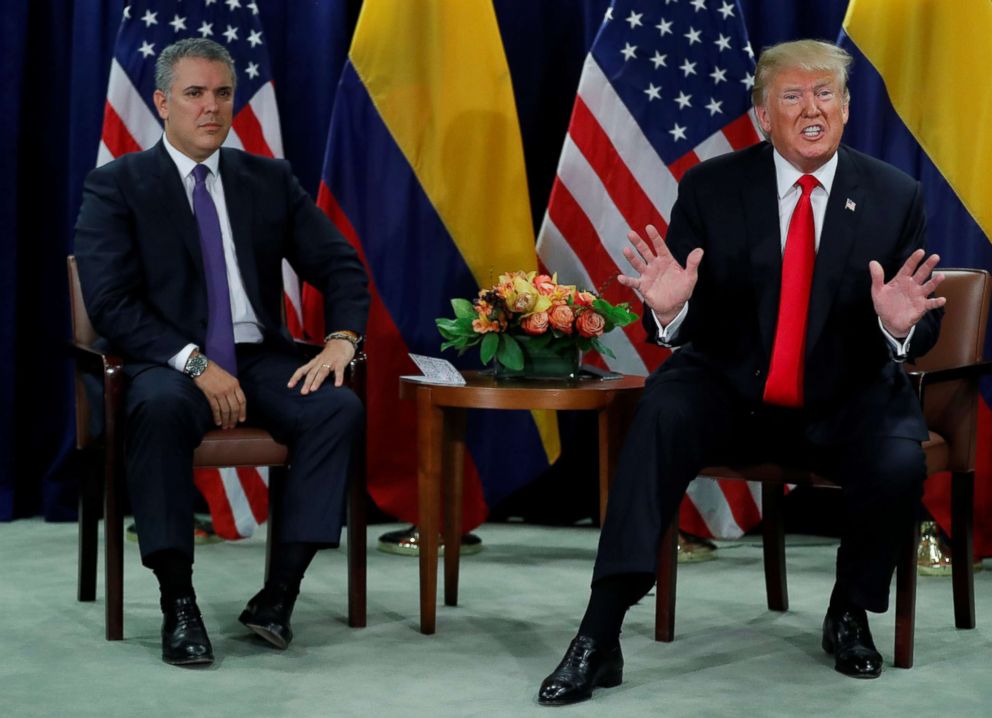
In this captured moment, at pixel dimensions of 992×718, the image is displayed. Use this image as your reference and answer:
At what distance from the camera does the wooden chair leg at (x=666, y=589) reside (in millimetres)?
3326

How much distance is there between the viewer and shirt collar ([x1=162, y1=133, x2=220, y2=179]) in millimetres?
3617

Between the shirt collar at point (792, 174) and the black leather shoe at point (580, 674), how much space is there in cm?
114

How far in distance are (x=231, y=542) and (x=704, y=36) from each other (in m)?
2.16

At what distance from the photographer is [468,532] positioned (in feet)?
14.8

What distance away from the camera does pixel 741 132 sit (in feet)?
14.5

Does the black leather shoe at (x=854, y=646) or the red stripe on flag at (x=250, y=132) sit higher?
the red stripe on flag at (x=250, y=132)

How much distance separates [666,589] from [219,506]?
5.69ft

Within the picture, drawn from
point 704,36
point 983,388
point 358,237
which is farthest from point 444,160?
point 983,388

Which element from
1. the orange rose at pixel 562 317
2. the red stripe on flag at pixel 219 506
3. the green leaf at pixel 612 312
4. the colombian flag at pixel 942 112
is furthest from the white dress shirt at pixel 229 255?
the colombian flag at pixel 942 112

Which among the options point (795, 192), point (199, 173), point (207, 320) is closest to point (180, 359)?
point (207, 320)

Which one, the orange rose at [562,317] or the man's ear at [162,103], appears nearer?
the orange rose at [562,317]

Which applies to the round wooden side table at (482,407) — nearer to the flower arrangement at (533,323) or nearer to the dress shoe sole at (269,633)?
the flower arrangement at (533,323)

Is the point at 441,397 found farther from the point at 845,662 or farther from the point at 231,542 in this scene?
the point at 231,542

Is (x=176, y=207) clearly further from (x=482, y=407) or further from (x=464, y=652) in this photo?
(x=464, y=652)
